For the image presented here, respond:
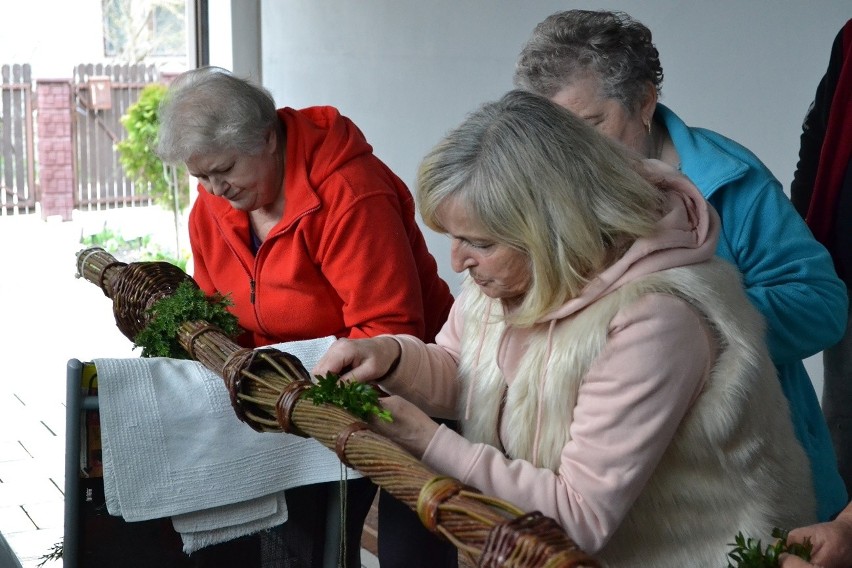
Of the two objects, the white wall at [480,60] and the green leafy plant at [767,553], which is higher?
the white wall at [480,60]

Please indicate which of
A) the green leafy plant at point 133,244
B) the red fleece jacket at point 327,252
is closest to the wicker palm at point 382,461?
the red fleece jacket at point 327,252

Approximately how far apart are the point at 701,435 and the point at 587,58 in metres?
0.84

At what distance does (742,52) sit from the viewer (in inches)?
144

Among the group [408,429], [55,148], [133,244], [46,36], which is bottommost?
[133,244]

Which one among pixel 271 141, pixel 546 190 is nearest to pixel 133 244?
pixel 271 141

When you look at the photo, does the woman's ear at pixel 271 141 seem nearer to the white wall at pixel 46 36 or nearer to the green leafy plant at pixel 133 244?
the green leafy plant at pixel 133 244

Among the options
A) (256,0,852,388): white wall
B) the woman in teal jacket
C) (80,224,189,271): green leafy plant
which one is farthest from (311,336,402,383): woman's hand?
(80,224,189,271): green leafy plant

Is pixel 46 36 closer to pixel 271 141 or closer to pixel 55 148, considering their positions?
pixel 55 148

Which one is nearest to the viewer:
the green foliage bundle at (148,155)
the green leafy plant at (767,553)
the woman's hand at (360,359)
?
the green leafy plant at (767,553)

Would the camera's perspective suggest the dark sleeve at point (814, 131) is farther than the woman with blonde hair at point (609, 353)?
Yes

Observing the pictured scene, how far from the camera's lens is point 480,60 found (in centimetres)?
480

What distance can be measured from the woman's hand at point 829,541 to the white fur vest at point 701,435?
0.24 feet

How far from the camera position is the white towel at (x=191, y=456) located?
1.84m

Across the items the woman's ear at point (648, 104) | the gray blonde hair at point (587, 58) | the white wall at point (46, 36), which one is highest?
the white wall at point (46, 36)
